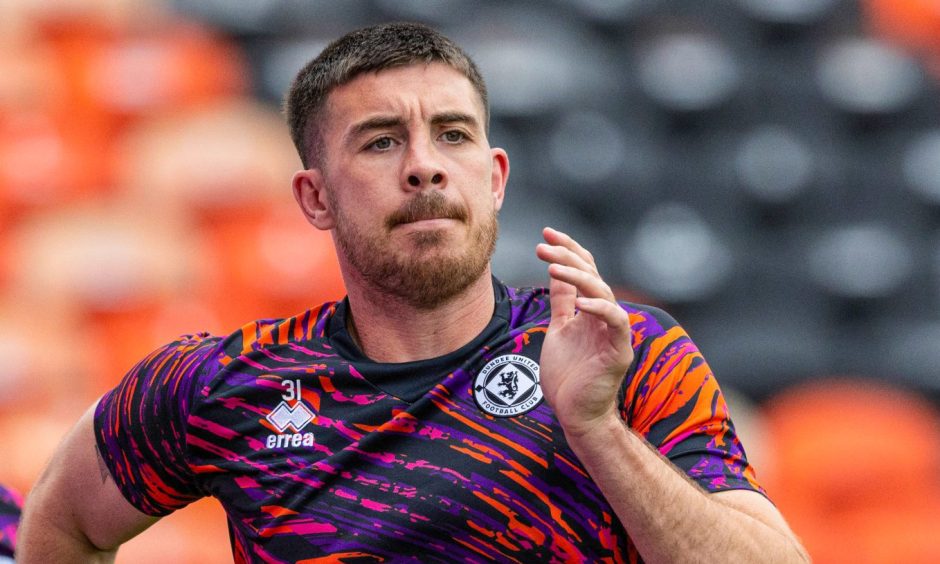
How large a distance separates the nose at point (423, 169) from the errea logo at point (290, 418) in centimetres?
41

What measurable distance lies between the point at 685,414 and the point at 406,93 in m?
0.73

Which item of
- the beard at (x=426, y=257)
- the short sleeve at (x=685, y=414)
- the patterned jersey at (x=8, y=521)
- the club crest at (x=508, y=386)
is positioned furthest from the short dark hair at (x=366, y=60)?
the patterned jersey at (x=8, y=521)

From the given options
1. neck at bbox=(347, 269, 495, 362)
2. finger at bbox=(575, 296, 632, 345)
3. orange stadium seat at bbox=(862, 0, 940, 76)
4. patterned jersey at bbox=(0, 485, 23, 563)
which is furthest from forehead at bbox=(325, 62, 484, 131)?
orange stadium seat at bbox=(862, 0, 940, 76)

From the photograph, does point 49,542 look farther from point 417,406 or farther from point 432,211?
point 432,211

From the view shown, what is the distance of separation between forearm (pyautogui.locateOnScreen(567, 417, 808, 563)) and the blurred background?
12.1 feet

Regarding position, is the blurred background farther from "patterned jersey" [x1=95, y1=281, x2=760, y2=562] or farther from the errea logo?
the errea logo

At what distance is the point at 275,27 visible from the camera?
258 inches

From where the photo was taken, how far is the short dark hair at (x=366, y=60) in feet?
7.83

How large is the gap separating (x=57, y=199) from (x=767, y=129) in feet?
10.7

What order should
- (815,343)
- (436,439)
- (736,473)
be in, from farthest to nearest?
(815,343) < (436,439) < (736,473)

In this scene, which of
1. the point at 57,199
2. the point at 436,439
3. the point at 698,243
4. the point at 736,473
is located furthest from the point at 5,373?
the point at 736,473

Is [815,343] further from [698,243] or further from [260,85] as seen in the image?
[260,85]

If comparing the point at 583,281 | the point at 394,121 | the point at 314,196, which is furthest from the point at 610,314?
the point at 314,196

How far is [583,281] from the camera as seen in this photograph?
1.90m
